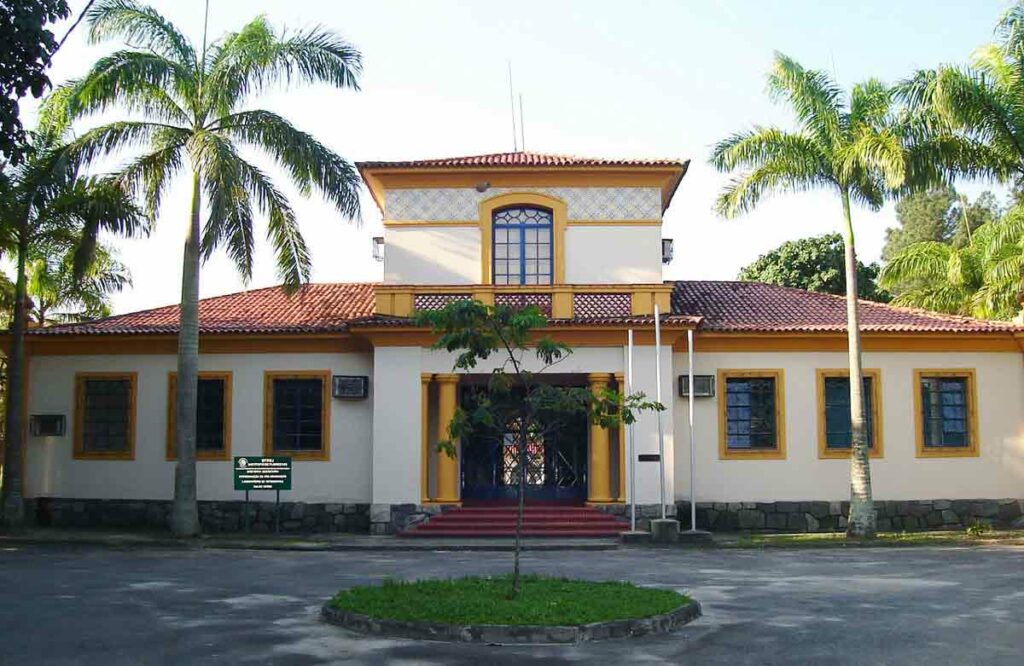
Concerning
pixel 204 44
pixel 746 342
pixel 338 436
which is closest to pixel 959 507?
pixel 746 342

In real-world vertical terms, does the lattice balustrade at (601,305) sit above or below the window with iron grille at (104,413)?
above

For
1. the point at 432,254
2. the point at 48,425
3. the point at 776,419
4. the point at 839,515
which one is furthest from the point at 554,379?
the point at 48,425

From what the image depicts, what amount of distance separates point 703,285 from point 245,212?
35.4 feet

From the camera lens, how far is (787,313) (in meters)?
22.4

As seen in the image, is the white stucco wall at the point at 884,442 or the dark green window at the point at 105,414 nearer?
the white stucco wall at the point at 884,442

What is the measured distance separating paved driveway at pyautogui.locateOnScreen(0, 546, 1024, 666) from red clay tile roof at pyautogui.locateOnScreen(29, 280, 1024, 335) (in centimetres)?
516

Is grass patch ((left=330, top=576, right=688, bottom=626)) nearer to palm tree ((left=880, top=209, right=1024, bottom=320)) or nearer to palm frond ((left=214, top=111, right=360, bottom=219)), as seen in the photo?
palm frond ((left=214, top=111, right=360, bottom=219))

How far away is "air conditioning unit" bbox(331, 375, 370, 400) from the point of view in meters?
21.0

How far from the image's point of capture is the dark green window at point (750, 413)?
70.2ft

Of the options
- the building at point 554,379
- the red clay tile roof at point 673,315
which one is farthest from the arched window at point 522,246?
the red clay tile roof at point 673,315

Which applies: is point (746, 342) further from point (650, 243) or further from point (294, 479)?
point (294, 479)

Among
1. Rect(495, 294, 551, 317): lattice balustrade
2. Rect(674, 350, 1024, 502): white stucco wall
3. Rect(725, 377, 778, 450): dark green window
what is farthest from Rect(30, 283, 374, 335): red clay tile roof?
Rect(725, 377, 778, 450): dark green window

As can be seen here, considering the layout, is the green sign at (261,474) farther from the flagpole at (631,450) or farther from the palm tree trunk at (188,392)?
the flagpole at (631,450)

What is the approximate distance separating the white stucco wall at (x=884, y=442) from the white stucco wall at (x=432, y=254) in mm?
4773
